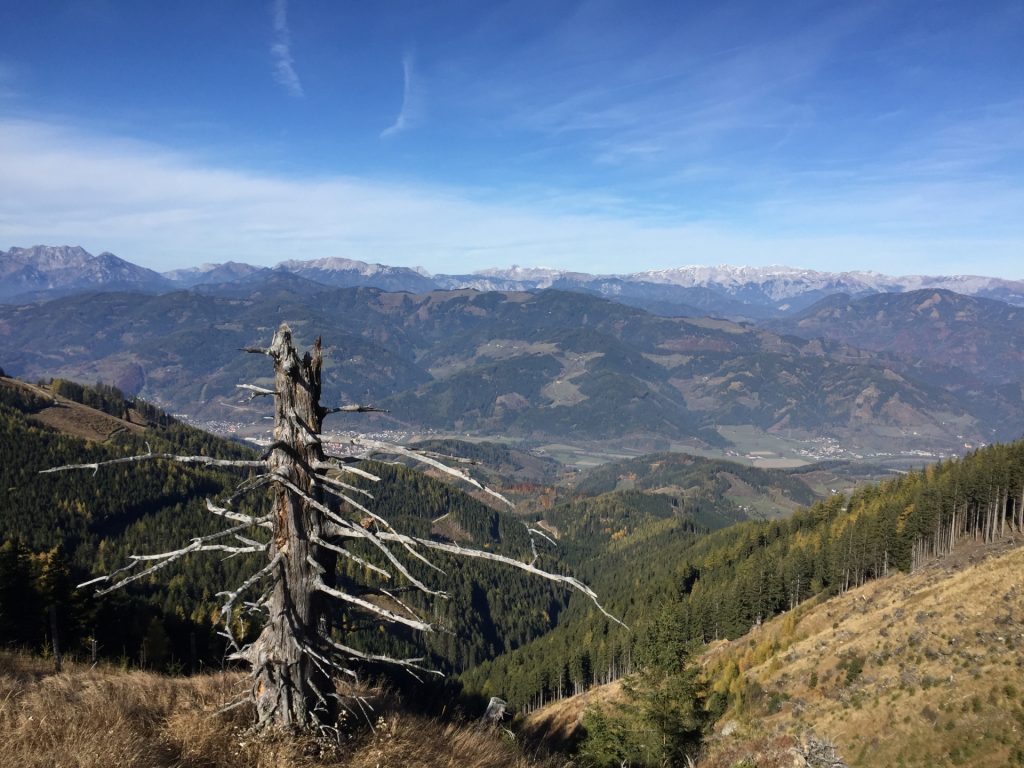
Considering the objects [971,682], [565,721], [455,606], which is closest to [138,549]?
[455,606]

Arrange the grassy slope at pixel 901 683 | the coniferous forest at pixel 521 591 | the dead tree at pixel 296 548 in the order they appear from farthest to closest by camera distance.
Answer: the grassy slope at pixel 901 683 → the coniferous forest at pixel 521 591 → the dead tree at pixel 296 548

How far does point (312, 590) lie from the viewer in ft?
24.7

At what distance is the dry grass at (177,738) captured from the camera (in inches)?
266

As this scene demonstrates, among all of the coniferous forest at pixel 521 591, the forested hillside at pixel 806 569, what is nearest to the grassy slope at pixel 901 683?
the coniferous forest at pixel 521 591

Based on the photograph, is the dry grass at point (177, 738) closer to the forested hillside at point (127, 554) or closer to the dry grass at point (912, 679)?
the forested hillside at point (127, 554)

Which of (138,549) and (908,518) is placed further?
(138,549)

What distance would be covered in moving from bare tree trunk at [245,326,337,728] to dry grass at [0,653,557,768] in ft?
1.52

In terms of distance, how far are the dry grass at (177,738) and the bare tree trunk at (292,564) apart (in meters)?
0.46

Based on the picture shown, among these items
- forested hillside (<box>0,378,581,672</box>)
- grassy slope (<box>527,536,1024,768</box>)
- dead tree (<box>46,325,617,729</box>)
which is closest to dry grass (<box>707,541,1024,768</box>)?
grassy slope (<box>527,536,1024,768</box>)

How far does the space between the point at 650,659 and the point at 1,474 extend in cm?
14473

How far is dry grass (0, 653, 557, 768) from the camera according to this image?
6.75 meters

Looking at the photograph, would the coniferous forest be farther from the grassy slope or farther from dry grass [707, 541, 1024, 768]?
dry grass [707, 541, 1024, 768]

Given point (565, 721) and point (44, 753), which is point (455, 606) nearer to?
point (565, 721)

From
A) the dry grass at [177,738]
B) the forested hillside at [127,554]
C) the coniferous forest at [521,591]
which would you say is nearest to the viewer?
the dry grass at [177,738]
